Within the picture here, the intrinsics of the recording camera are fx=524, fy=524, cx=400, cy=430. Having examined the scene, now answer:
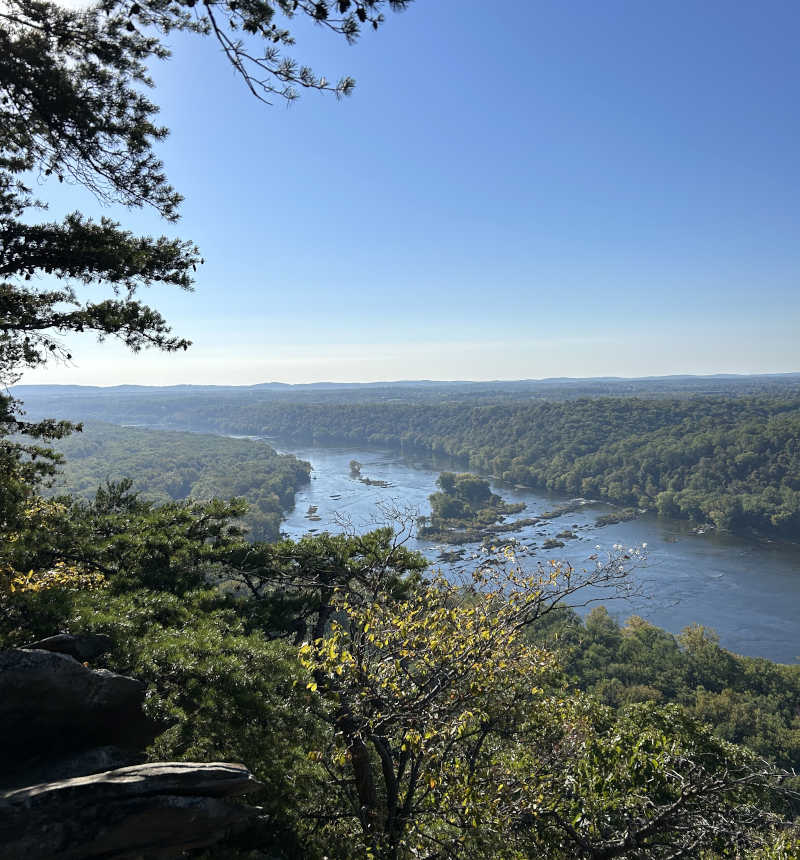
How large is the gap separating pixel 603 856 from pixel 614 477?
98.4 meters

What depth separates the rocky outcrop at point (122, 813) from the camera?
3.45m

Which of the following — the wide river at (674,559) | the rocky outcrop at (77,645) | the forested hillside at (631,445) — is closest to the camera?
the rocky outcrop at (77,645)

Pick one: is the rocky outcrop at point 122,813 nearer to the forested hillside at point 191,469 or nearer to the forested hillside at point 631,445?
the forested hillside at point 191,469

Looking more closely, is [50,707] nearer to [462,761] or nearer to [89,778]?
[89,778]

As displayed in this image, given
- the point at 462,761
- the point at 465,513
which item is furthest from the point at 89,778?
the point at 465,513

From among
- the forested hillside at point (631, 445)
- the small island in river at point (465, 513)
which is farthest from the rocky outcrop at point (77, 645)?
the forested hillside at point (631, 445)

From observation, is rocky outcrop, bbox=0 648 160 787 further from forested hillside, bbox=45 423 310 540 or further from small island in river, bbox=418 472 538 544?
forested hillside, bbox=45 423 310 540

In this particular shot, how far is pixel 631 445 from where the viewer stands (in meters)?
111

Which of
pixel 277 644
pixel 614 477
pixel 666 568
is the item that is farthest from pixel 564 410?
pixel 277 644

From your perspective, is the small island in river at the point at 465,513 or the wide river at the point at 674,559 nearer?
the wide river at the point at 674,559

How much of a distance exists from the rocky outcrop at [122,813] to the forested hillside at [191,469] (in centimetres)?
5844

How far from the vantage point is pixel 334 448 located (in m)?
158

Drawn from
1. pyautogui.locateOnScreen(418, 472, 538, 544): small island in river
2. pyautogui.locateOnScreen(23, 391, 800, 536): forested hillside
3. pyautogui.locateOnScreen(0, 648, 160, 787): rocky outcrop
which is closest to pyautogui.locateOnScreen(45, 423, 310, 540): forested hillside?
pyautogui.locateOnScreen(418, 472, 538, 544): small island in river

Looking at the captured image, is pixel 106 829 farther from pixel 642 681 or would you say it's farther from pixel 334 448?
pixel 334 448
